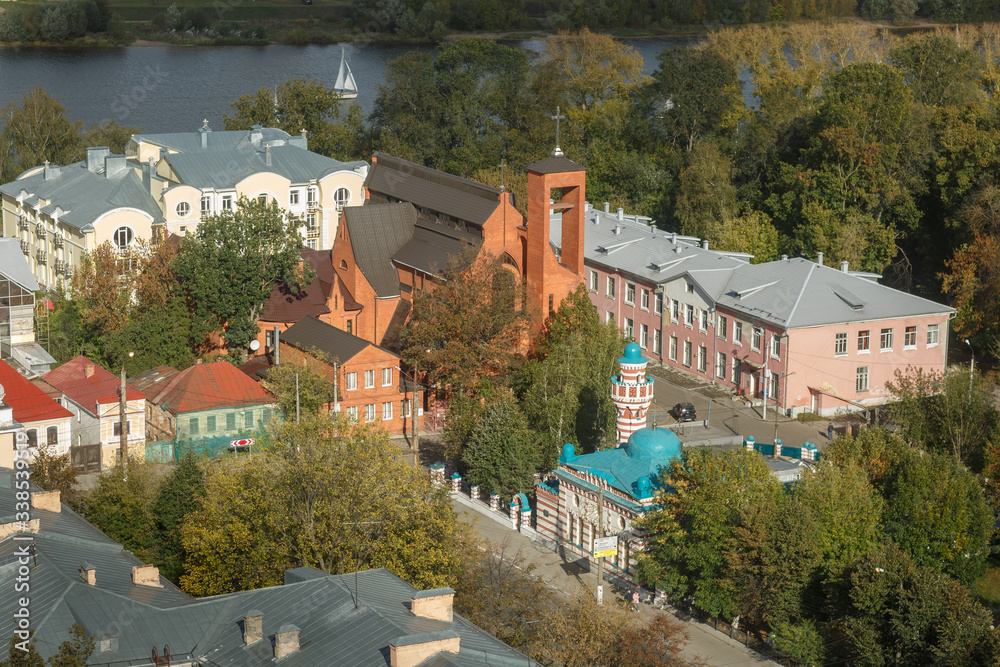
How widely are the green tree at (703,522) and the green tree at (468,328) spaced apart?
15.2m

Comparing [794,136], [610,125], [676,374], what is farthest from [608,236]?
[610,125]

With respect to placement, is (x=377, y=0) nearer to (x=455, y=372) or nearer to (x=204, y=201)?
(x=204, y=201)

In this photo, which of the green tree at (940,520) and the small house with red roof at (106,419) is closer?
the green tree at (940,520)

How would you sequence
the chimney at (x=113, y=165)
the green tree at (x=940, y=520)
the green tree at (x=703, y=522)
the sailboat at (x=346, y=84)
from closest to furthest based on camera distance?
the green tree at (x=703, y=522), the green tree at (x=940, y=520), the chimney at (x=113, y=165), the sailboat at (x=346, y=84)

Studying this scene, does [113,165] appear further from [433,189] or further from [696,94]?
[696,94]

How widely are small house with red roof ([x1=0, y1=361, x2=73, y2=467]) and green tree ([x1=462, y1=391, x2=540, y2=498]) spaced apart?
1610cm

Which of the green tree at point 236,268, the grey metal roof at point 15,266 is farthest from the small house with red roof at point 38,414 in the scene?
the grey metal roof at point 15,266

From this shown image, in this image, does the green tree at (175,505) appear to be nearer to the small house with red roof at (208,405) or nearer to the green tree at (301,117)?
the small house with red roof at (208,405)

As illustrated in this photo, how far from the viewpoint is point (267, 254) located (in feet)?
209

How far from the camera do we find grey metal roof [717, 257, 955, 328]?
6431 centimetres

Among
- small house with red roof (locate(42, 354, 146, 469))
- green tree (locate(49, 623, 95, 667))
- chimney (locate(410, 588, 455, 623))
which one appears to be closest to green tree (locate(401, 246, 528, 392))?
small house with red roof (locate(42, 354, 146, 469))

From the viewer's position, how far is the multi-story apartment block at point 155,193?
72.2m

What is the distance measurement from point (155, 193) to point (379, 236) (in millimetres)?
14862

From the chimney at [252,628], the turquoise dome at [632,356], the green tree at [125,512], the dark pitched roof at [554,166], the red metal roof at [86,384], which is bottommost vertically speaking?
the red metal roof at [86,384]
